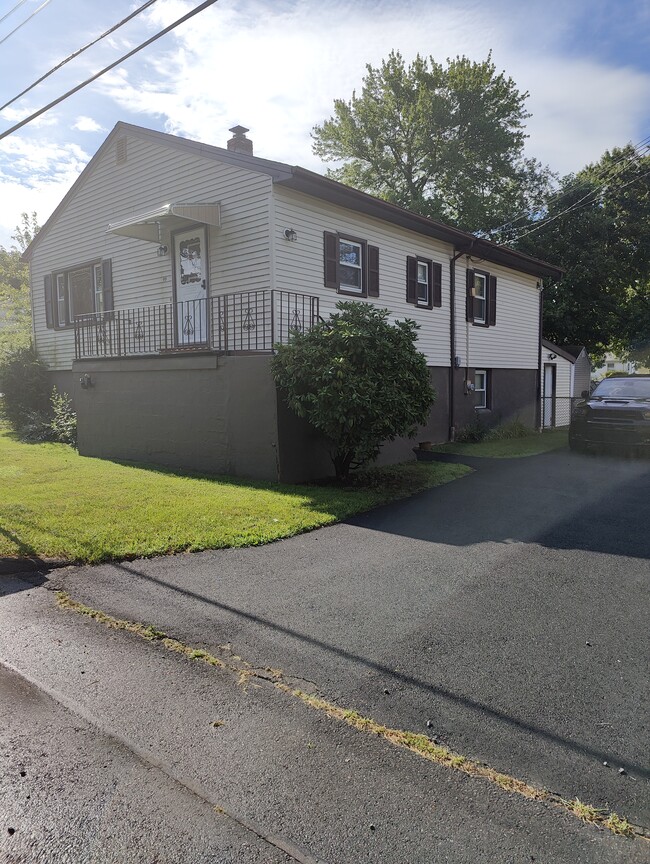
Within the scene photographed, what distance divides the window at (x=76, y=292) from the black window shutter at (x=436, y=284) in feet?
25.7

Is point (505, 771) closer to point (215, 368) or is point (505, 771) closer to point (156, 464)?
point (215, 368)

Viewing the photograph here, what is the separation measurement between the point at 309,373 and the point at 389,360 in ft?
3.86

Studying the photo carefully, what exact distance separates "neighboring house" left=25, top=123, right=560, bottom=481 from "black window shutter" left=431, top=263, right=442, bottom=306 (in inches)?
2.3

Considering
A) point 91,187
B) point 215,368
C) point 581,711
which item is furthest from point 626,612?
point 91,187

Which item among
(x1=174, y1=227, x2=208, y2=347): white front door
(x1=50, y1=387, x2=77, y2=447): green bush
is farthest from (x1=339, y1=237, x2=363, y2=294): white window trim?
(x1=50, y1=387, x2=77, y2=447): green bush

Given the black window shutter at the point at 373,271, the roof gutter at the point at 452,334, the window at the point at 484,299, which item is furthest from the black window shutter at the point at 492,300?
the black window shutter at the point at 373,271

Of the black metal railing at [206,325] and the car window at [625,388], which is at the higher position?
the black metal railing at [206,325]

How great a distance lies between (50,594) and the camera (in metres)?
4.68

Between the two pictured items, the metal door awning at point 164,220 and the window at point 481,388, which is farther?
the window at point 481,388

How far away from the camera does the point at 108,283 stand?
46.0 ft

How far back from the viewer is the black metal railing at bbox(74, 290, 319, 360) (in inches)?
398

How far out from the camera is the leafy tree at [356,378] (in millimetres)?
7992

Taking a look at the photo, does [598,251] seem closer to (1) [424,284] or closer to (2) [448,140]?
→ (2) [448,140]

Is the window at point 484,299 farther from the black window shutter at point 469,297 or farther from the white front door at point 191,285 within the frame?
the white front door at point 191,285
